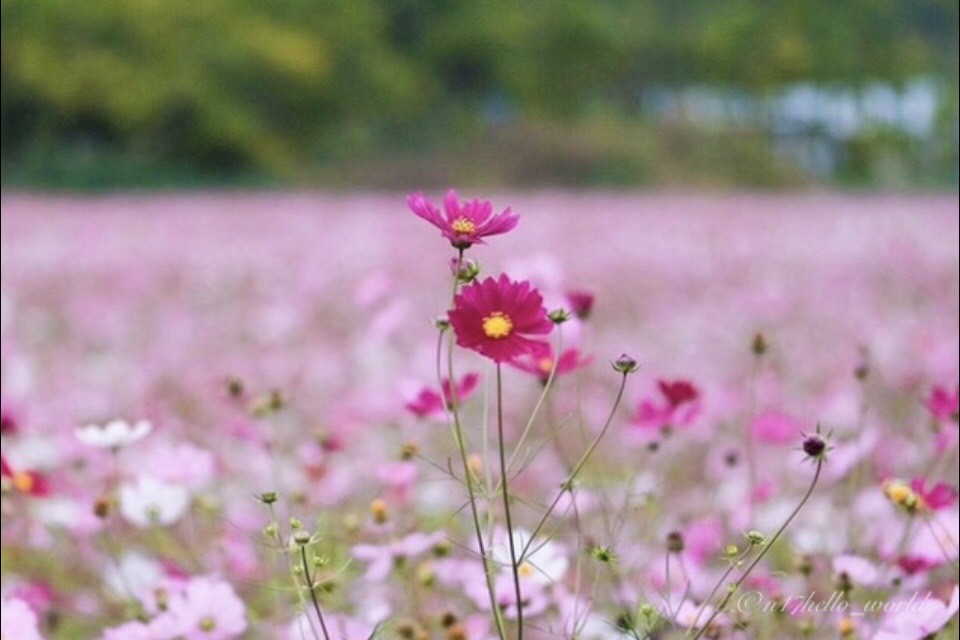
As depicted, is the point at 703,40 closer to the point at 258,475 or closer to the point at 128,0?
the point at 128,0

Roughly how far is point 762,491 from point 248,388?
52.3 inches

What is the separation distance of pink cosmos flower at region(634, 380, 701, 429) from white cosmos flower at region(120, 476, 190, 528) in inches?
13.2

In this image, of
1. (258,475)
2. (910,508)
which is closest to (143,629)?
(910,508)

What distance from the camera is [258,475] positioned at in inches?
74.8

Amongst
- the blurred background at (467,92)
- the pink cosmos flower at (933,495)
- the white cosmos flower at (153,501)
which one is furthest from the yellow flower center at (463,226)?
the blurred background at (467,92)

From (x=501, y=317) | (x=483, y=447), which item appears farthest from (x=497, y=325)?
(x=483, y=447)

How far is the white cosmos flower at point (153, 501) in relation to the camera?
3.81 ft

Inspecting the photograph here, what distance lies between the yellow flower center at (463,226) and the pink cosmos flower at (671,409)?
0.33 metres

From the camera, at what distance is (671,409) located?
1083 millimetres

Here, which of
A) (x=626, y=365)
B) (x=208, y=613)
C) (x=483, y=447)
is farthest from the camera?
(x=208, y=613)

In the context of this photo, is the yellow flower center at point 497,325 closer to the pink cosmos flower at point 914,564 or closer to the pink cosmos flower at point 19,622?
the pink cosmos flower at point 19,622

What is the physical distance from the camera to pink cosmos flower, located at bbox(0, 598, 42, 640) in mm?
850

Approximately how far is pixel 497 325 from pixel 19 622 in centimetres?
34

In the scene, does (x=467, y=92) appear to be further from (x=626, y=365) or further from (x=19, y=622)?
(x=626, y=365)
